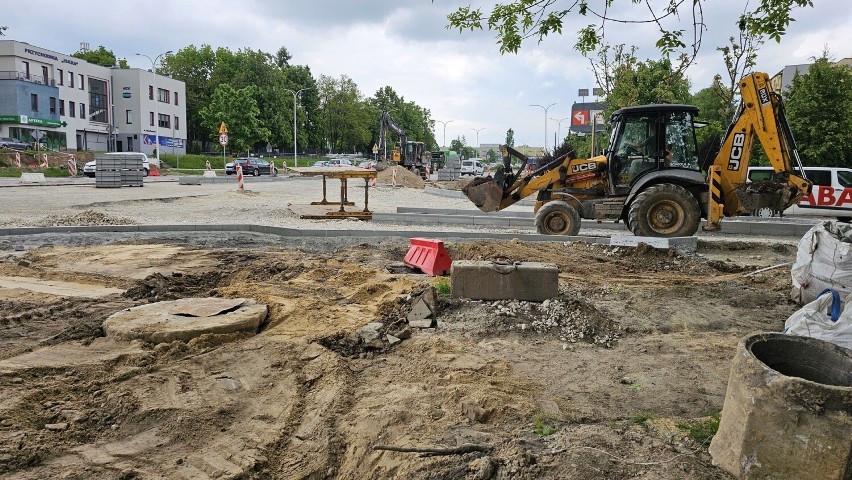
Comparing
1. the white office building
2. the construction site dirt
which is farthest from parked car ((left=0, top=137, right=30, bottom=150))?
the construction site dirt

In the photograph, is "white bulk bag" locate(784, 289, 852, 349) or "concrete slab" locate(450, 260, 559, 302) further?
"concrete slab" locate(450, 260, 559, 302)

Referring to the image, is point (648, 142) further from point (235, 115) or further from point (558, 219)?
point (235, 115)

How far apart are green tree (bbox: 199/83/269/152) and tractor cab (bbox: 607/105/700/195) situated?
55.6 metres

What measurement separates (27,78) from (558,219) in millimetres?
61365

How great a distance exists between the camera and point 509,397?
4.34 meters

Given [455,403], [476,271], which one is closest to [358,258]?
[476,271]

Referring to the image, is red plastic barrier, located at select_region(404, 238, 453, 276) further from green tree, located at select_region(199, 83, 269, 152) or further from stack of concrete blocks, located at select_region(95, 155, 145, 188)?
green tree, located at select_region(199, 83, 269, 152)

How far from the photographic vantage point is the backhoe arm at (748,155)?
11719 mm

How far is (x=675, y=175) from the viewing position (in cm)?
1220

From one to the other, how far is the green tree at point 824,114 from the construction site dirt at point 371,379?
18.1 m

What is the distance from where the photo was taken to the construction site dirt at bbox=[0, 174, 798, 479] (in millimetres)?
3492

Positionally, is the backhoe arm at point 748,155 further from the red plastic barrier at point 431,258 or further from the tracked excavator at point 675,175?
the red plastic barrier at point 431,258

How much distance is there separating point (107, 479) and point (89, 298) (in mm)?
4396

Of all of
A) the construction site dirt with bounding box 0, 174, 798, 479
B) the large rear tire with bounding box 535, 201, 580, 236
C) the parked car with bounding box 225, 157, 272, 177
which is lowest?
the construction site dirt with bounding box 0, 174, 798, 479
